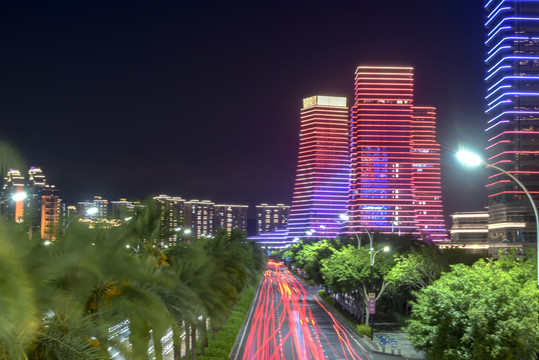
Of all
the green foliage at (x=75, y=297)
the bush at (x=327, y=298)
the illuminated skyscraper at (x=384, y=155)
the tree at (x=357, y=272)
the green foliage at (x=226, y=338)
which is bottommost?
the bush at (x=327, y=298)

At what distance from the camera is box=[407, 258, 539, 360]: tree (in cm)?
1958

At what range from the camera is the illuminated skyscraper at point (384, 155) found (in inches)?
7175

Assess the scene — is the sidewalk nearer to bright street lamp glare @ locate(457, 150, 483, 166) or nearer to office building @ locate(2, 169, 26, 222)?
bright street lamp glare @ locate(457, 150, 483, 166)

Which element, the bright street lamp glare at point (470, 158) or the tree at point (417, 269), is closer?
the bright street lamp glare at point (470, 158)

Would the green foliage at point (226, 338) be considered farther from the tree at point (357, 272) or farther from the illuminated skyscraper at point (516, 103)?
the illuminated skyscraper at point (516, 103)

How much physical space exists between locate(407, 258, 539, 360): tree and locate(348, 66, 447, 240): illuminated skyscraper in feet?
509

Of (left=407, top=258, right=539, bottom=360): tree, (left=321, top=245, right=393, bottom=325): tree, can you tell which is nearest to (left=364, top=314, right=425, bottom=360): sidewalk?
(left=321, top=245, right=393, bottom=325): tree

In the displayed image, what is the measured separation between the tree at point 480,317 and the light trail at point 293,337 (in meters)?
12.0

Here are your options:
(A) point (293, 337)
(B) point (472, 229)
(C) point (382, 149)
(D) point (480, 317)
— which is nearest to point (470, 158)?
(D) point (480, 317)

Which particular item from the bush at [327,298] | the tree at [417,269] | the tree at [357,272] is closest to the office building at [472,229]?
the bush at [327,298]

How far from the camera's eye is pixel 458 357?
2098 centimetres

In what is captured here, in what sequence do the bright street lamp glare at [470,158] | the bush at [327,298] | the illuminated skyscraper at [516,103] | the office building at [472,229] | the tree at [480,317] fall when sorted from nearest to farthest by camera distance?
the bright street lamp glare at [470,158]
the tree at [480,317]
the bush at [327,298]
the illuminated skyscraper at [516,103]
the office building at [472,229]

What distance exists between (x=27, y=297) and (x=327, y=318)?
49.5 metres

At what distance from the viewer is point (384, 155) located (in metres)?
187
